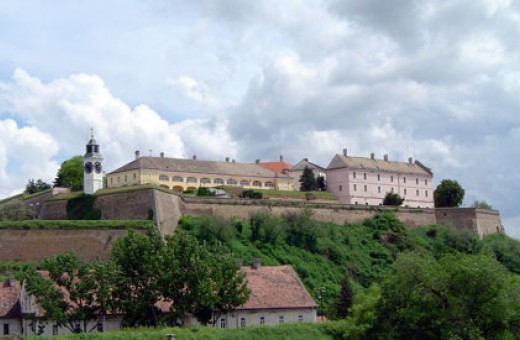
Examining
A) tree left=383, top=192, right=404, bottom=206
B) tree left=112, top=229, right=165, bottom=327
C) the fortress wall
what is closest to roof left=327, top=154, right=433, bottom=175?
tree left=383, top=192, right=404, bottom=206

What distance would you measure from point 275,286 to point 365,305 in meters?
9.21

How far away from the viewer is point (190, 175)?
83.2 meters

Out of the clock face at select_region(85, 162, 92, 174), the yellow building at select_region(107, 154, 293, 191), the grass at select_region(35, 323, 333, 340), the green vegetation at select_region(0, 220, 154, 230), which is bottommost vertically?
the grass at select_region(35, 323, 333, 340)

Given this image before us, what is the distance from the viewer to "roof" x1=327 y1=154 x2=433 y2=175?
92.4 metres

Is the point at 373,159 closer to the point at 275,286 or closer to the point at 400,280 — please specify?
the point at 275,286

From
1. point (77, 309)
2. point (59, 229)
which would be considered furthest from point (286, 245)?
point (77, 309)

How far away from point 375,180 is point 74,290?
59.1 metres

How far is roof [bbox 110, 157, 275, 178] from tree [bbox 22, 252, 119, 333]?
40.8 m

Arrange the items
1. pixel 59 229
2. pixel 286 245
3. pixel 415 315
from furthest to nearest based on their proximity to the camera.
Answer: pixel 286 245
pixel 59 229
pixel 415 315

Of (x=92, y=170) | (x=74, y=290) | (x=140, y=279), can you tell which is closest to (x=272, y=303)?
(x=140, y=279)

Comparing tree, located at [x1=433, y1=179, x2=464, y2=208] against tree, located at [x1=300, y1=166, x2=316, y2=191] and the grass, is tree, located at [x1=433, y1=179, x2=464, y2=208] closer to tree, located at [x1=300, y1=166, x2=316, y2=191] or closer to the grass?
tree, located at [x1=300, y1=166, x2=316, y2=191]

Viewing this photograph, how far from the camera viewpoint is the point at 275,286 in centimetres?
4669

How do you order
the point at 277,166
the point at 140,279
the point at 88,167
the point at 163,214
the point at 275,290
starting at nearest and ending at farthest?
the point at 140,279 < the point at 275,290 < the point at 163,214 < the point at 88,167 < the point at 277,166

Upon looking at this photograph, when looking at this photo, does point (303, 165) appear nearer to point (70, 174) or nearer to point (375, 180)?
point (375, 180)
